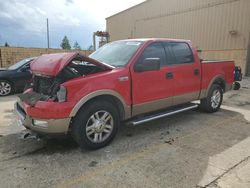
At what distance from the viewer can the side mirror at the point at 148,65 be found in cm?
412

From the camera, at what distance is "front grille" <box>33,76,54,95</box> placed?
12.6 ft

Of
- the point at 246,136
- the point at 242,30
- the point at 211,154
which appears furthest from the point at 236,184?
the point at 242,30

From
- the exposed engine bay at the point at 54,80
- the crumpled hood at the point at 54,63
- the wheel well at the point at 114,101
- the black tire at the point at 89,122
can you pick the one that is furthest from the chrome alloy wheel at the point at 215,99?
the exposed engine bay at the point at 54,80

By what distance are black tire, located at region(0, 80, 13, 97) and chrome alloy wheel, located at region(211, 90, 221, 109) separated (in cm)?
735

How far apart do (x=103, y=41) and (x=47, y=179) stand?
2479cm

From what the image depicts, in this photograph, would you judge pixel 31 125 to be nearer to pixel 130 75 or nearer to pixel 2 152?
pixel 2 152

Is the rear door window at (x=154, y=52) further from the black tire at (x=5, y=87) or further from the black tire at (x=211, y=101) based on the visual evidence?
the black tire at (x=5, y=87)

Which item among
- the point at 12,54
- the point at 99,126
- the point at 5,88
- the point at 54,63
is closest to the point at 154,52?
the point at 99,126

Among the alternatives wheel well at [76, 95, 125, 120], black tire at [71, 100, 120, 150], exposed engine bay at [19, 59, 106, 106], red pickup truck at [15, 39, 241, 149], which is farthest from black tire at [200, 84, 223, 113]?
exposed engine bay at [19, 59, 106, 106]

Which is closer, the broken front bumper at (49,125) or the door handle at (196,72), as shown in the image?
the broken front bumper at (49,125)

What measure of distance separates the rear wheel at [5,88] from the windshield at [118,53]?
5575mm

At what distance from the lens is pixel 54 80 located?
147 inches

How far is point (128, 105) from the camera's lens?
4176 millimetres

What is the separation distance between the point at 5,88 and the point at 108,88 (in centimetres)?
681
